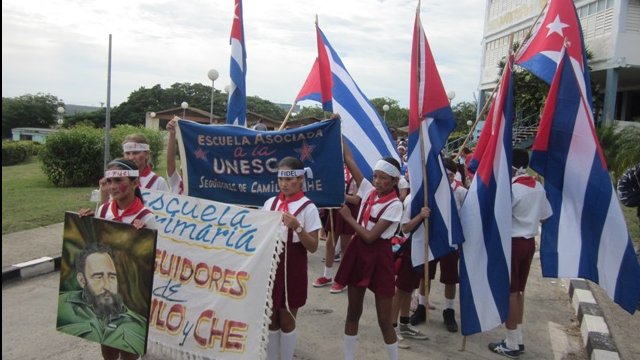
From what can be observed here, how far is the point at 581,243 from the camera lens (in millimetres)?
4805

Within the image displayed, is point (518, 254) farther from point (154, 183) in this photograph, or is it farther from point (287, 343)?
point (154, 183)

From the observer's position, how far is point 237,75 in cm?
626

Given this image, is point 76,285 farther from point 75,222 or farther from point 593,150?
point 593,150

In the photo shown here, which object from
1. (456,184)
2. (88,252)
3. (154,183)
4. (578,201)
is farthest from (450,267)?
(88,252)

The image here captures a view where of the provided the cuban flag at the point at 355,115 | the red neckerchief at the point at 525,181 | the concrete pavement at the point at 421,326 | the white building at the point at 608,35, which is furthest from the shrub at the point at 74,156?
the white building at the point at 608,35

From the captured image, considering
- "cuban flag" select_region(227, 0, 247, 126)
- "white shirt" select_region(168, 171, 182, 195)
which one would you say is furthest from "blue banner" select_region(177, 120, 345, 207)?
"cuban flag" select_region(227, 0, 247, 126)

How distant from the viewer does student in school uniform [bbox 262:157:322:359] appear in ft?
12.8

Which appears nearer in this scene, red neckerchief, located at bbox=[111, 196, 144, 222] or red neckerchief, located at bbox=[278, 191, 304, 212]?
red neckerchief, located at bbox=[111, 196, 144, 222]

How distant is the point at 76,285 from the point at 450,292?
4.00 m

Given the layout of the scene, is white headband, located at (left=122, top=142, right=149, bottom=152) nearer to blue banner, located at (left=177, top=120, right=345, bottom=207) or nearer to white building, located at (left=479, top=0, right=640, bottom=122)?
blue banner, located at (left=177, top=120, right=345, bottom=207)

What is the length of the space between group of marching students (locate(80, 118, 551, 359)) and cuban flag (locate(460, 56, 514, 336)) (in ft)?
0.92

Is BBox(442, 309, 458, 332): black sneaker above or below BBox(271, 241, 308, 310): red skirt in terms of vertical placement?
below

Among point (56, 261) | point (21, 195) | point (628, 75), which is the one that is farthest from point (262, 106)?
point (56, 261)

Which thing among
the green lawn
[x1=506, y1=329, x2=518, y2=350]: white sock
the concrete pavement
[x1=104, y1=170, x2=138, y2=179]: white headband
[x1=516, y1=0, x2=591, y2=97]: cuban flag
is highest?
[x1=516, y1=0, x2=591, y2=97]: cuban flag
